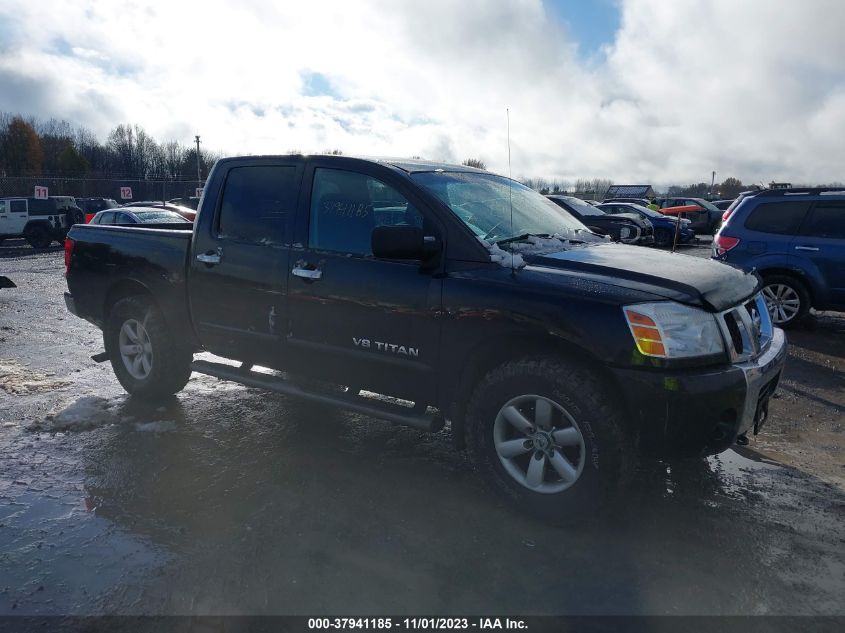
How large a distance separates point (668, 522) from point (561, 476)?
0.66 metres

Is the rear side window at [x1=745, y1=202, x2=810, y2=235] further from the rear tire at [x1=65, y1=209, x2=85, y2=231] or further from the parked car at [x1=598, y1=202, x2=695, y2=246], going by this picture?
the rear tire at [x1=65, y1=209, x2=85, y2=231]

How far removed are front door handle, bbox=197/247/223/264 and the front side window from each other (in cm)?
85

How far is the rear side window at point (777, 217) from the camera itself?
852 centimetres

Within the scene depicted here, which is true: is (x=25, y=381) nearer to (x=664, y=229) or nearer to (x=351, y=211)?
(x=351, y=211)

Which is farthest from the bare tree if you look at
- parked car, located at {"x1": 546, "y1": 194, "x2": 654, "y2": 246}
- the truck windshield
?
the truck windshield

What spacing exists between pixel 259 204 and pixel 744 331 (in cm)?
323

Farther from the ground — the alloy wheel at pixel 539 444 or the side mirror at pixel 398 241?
the side mirror at pixel 398 241

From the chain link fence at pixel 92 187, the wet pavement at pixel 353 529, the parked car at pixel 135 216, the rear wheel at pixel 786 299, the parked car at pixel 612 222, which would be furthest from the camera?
the chain link fence at pixel 92 187

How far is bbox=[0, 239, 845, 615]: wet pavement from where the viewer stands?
284 centimetres

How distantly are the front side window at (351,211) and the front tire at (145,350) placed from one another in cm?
178

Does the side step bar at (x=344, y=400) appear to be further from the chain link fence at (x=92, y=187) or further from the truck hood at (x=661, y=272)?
the chain link fence at (x=92, y=187)

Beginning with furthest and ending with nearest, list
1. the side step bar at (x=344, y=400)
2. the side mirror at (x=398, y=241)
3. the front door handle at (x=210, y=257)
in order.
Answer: the front door handle at (x=210, y=257) < the side step bar at (x=344, y=400) < the side mirror at (x=398, y=241)

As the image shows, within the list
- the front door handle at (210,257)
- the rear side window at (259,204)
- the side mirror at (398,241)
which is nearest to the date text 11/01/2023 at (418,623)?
the side mirror at (398,241)

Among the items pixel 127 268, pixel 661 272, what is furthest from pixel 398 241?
pixel 127 268
